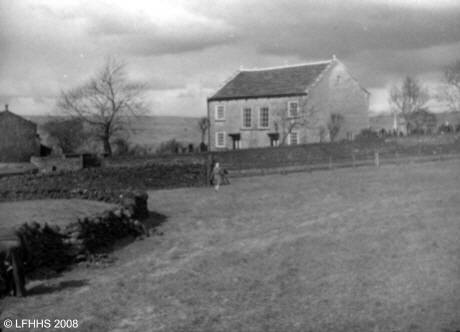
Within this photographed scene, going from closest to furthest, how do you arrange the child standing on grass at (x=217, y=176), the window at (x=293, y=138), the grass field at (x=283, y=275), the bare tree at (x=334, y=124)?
the grass field at (x=283, y=275) < the child standing on grass at (x=217, y=176) < the bare tree at (x=334, y=124) < the window at (x=293, y=138)

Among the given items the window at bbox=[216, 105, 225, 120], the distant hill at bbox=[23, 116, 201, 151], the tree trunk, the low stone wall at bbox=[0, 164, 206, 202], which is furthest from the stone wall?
the distant hill at bbox=[23, 116, 201, 151]

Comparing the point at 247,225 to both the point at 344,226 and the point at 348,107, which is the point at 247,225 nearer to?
the point at 344,226

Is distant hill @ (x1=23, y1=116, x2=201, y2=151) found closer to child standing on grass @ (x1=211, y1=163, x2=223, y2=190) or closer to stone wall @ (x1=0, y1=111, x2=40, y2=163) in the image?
stone wall @ (x1=0, y1=111, x2=40, y2=163)

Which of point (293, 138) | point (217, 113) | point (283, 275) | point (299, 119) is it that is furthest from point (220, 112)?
point (283, 275)

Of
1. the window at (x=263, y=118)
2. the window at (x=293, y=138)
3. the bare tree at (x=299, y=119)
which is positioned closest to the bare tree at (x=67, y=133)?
the window at (x=263, y=118)

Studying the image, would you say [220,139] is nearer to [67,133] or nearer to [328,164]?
[67,133]

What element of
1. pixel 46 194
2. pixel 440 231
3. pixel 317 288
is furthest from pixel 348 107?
pixel 317 288

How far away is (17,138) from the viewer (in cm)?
4878

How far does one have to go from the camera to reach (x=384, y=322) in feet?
32.9

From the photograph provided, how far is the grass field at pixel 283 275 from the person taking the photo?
10328mm

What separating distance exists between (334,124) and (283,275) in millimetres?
36281

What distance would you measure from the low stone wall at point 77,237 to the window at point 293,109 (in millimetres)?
32194

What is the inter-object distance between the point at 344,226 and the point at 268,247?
3374 millimetres

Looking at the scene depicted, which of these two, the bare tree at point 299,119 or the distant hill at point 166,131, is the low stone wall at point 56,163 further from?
the distant hill at point 166,131
